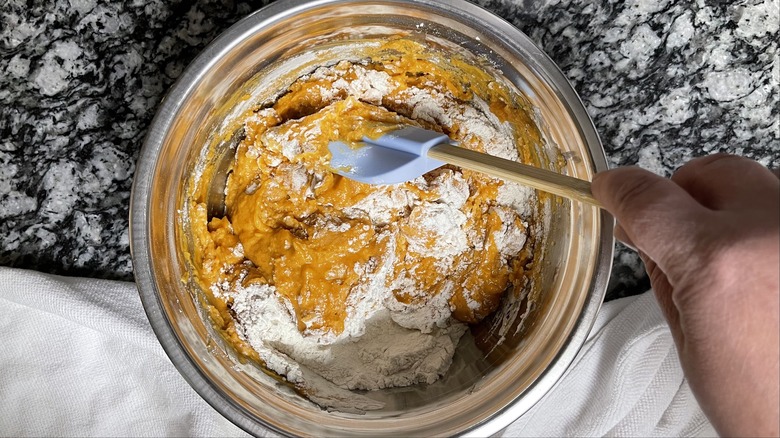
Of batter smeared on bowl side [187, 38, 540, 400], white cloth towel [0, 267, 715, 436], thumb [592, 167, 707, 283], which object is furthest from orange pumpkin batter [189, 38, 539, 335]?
thumb [592, 167, 707, 283]

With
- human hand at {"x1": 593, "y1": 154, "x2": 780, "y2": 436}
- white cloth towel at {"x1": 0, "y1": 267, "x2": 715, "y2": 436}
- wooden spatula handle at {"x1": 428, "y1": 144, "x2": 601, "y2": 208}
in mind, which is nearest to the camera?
human hand at {"x1": 593, "y1": 154, "x2": 780, "y2": 436}

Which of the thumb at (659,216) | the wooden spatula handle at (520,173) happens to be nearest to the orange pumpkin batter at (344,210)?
the wooden spatula handle at (520,173)

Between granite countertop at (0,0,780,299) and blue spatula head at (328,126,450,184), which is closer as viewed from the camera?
blue spatula head at (328,126,450,184)

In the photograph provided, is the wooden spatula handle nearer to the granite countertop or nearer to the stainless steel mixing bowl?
the stainless steel mixing bowl

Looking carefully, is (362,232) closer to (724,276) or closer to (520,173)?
(520,173)

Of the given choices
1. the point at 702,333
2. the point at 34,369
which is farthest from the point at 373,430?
the point at 34,369

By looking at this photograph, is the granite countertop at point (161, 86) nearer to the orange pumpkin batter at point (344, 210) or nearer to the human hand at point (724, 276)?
the orange pumpkin batter at point (344, 210)
